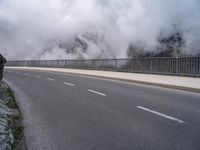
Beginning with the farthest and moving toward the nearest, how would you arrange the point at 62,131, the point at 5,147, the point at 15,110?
1. the point at 15,110
2. the point at 62,131
3. the point at 5,147

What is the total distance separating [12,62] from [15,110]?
169 feet

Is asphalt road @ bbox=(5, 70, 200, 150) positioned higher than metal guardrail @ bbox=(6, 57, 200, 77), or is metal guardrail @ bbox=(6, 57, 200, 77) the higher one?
metal guardrail @ bbox=(6, 57, 200, 77)

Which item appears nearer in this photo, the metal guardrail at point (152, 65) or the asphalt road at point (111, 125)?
the asphalt road at point (111, 125)

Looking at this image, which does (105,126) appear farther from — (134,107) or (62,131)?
(134,107)

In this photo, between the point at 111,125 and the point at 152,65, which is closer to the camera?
the point at 111,125

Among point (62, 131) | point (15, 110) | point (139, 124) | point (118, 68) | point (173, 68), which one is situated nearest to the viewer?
point (62, 131)

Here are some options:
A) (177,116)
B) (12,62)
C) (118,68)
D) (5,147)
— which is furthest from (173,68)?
(12,62)

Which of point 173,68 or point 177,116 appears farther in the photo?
point 173,68

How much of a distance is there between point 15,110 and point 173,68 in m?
11.1

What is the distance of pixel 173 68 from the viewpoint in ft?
59.9

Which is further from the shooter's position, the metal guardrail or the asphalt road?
the metal guardrail

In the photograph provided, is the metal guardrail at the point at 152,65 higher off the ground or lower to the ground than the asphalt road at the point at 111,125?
higher

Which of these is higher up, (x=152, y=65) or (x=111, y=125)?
(x=152, y=65)

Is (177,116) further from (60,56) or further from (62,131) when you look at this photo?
(60,56)
